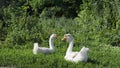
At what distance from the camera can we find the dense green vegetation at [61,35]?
10.9m

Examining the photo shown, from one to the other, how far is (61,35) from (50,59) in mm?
5341

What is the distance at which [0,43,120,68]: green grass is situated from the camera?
10430mm

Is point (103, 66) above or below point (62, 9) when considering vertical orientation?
above

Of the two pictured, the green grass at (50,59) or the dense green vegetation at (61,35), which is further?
the dense green vegetation at (61,35)

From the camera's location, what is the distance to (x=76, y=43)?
564 inches

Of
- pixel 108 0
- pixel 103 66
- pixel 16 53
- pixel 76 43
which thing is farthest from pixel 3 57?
pixel 108 0

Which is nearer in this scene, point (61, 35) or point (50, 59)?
point (50, 59)

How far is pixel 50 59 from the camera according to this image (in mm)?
10953

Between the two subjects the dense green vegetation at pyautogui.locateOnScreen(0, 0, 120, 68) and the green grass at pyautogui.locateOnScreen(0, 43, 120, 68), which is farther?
the dense green vegetation at pyautogui.locateOnScreen(0, 0, 120, 68)

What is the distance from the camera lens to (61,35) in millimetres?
16250

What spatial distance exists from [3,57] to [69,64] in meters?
1.89

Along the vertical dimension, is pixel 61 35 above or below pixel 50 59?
below

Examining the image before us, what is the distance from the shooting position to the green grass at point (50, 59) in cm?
1043

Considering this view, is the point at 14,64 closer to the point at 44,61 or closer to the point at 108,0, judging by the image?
the point at 44,61
